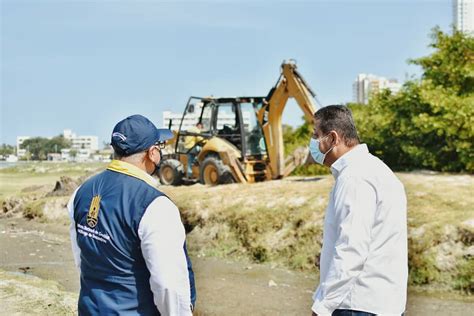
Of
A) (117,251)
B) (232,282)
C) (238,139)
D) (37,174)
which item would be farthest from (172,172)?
(117,251)

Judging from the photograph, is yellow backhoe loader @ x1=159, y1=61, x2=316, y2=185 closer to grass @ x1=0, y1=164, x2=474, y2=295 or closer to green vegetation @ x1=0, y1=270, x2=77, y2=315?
grass @ x1=0, y1=164, x2=474, y2=295

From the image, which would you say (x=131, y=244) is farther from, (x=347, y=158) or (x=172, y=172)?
(x=172, y=172)

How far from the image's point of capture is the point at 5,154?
14461 millimetres

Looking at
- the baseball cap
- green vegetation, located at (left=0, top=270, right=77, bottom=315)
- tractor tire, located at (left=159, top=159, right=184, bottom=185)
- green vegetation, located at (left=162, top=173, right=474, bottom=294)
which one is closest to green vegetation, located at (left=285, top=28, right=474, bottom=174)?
green vegetation, located at (left=162, top=173, right=474, bottom=294)

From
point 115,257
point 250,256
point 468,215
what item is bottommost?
point 250,256

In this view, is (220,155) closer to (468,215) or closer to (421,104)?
(421,104)

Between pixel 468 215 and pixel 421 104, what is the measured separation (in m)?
6.37

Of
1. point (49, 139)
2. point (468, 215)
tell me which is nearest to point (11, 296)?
point (468, 215)

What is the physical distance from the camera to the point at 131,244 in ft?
9.75

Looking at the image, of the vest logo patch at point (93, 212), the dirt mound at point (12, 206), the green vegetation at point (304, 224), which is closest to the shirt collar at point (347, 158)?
the vest logo patch at point (93, 212)

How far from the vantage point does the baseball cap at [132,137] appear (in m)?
3.18

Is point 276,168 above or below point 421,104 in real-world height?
below

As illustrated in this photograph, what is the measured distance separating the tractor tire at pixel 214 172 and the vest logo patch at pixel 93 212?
13934mm

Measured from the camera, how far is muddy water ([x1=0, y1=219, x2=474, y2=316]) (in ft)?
27.9
